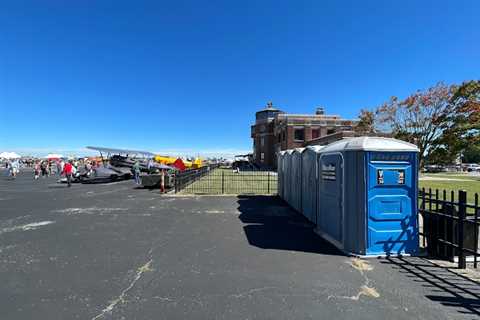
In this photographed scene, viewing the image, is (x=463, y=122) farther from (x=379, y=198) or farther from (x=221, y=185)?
(x=221, y=185)

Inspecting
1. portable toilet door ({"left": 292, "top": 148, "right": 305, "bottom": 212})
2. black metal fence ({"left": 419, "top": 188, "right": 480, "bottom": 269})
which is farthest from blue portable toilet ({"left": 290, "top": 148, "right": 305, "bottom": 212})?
black metal fence ({"left": 419, "top": 188, "right": 480, "bottom": 269})

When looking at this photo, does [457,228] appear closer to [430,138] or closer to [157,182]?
[430,138]

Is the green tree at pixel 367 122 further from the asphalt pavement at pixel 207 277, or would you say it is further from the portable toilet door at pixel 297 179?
the asphalt pavement at pixel 207 277

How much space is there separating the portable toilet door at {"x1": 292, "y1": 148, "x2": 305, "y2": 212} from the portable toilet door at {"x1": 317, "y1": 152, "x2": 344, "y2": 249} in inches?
101

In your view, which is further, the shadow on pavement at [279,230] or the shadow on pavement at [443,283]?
the shadow on pavement at [279,230]

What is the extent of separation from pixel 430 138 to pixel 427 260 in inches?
351

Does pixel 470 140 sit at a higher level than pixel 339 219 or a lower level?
higher

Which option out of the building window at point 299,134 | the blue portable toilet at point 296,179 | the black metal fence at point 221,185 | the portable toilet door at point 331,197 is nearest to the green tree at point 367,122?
the black metal fence at point 221,185

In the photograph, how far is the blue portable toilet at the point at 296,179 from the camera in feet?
32.5

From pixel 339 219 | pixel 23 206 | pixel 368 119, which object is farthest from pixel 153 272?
pixel 368 119

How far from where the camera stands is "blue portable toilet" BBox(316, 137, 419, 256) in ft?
17.8

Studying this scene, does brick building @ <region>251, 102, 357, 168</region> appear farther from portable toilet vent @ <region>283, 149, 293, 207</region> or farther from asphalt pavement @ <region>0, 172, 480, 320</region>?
asphalt pavement @ <region>0, 172, 480, 320</region>

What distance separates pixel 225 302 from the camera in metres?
3.68

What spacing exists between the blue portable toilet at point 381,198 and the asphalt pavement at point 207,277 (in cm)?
39
